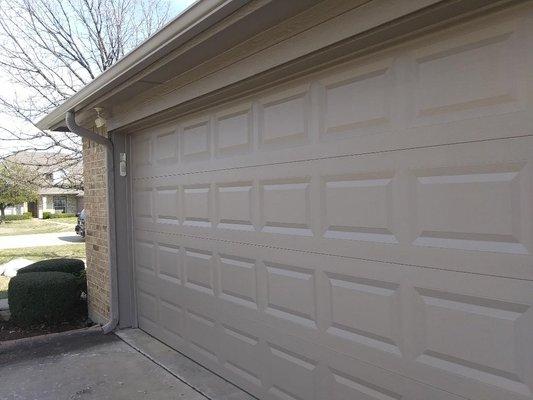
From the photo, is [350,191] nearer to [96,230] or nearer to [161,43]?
[161,43]

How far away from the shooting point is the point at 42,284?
21.8 ft

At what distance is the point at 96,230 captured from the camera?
6.59m

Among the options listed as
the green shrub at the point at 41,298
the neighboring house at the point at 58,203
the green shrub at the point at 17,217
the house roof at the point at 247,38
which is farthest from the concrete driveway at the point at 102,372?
the neighboring house at the point at 58,203

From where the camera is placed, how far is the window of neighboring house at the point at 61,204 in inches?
2128

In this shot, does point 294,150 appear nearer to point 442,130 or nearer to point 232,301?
point 442,130

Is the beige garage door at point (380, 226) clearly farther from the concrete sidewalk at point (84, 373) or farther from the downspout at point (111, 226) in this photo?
the downspout at point (111, 226)

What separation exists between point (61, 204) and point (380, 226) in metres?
56.7

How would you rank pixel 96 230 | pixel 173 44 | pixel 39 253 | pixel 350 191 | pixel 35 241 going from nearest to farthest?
pixel 350 191, pixel 173 44, pixel 96 230, pixel 39 253, pixel 35 241

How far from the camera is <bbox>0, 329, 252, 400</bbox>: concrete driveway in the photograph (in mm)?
4215

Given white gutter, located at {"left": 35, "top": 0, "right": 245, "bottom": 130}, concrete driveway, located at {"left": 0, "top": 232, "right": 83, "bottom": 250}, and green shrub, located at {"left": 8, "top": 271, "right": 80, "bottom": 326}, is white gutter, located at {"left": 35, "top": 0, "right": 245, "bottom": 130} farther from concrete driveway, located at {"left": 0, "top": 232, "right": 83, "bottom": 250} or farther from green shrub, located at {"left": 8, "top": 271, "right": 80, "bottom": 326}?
concrete driveway, located at {"left": 0, "top": 232, "right": 83, "bottom": 250}

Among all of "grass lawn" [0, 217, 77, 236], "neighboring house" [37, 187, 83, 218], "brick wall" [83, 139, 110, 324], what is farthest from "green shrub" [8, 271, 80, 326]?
"neighboring house" [37, 187, 83, 218]

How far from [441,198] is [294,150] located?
4.13 ft

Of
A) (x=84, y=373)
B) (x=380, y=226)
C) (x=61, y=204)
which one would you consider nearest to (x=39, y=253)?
(x=84, y=373)

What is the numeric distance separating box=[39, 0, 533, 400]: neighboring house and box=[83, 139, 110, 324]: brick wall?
5.04ft
